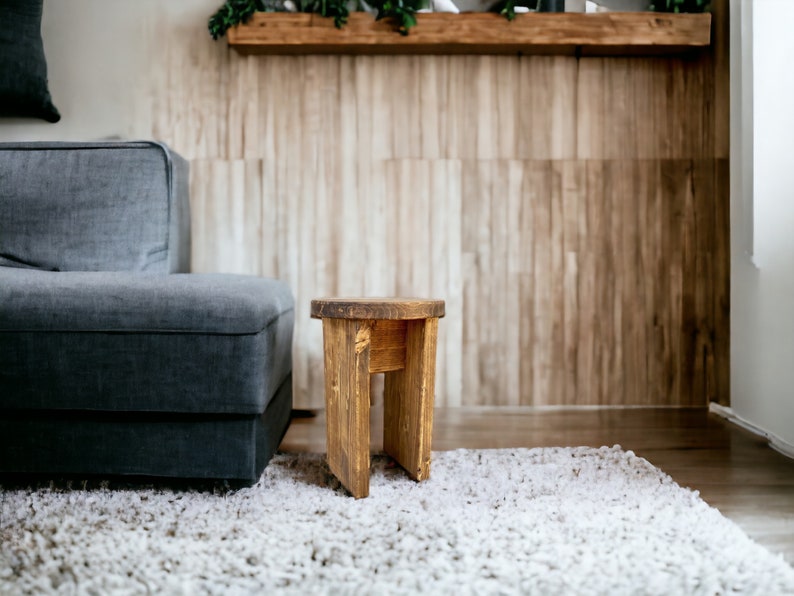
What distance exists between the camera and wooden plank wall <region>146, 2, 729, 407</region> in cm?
237

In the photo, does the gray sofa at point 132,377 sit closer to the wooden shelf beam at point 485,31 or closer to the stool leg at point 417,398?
the stool leg at point 417,398

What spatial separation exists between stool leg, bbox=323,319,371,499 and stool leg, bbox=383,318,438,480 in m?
0.15

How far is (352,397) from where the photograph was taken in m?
1.35

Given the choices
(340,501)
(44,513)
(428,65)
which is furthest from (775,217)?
(44,513)

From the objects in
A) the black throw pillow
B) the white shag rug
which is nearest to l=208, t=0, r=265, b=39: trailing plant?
the black throw pillow

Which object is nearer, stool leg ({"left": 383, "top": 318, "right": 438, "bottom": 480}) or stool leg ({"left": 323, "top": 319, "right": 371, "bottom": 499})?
stool leg ({"left": 323, "top": 319, "right": 371, "bottom": 499})

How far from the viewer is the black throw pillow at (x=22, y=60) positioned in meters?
2.17

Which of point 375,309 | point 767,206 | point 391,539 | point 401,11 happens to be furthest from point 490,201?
point 391,539

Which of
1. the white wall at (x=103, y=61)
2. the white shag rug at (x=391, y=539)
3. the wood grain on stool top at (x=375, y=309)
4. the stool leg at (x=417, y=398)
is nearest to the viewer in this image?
the white shag rug at (x=391, y=539)

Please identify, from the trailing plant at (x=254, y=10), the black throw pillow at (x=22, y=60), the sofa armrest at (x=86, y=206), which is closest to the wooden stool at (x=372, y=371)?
the sofa armrest at (x=86, y=206)

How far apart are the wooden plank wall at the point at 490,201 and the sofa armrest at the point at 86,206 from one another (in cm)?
44

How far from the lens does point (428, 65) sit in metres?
2.37

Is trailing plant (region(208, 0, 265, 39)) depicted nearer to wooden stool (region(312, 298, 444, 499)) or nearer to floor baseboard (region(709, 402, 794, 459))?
wooden stool (region(312, 298, 444, 499))

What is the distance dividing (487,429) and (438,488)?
0.68m
